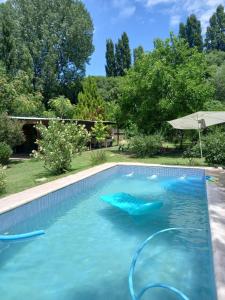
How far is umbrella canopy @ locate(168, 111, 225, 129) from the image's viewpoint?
13747mm

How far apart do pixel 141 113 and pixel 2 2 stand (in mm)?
28616

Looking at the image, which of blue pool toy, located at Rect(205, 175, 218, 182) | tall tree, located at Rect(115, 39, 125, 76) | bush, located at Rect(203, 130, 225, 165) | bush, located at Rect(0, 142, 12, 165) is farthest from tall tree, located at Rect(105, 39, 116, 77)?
blue pool toy, located at Rect(205, 175, 218, 182)

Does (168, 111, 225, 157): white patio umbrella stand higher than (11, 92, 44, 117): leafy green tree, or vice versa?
(11, 92, 44, 117): leafy green tree

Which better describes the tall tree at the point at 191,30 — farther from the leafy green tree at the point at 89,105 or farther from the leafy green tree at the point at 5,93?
the leafy green tree at the point at 5,93

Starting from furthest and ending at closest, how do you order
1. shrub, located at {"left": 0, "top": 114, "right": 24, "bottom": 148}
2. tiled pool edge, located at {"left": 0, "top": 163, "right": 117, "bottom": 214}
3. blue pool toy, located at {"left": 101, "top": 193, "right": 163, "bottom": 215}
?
shrub, located at {"left": 0, "top": 114, "right": 24, "bottom": 148}
blue pool toy, located at {"left": 101, "top": 193, "right": 163, "bottom": 215}
tiled pool edge, located at {"left": 0, "top": 163, "right": 117, "bottom": 214}

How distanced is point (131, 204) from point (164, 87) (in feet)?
37.2

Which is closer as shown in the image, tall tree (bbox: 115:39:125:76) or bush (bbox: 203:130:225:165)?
bush (bbox: 203:130:225:165)

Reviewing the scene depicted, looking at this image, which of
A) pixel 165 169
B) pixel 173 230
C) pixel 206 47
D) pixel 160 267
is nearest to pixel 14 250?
pixel 160 267

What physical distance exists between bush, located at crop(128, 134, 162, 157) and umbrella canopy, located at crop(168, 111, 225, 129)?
2.31 meters

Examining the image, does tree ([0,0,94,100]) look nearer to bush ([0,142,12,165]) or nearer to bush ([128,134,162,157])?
bush ([128,134,162,157])

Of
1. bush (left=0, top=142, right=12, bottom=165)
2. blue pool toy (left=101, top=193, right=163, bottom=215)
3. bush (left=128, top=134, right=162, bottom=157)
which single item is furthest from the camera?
bush (left=128, top=134, right=162, bottom=157)

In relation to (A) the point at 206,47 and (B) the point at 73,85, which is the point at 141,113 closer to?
(B) the point at 73,85

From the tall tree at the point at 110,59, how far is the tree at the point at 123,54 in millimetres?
688

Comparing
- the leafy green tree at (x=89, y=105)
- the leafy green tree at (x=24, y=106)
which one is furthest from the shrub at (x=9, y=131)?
the leafy green tree at (x=89, y=105)
